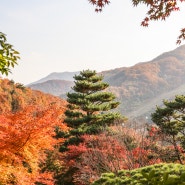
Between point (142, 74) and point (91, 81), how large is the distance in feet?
350

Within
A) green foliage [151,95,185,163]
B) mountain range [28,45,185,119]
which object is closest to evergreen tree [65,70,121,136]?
green foliage [151,95,185,163]

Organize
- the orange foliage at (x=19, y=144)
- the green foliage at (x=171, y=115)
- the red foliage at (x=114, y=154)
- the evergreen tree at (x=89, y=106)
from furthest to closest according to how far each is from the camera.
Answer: the green foliage at (x=171, y=115)
the evergreen tree at (x=89, y=106)
the red foliage at (x=114, y=154)
the orange foliage at (x=19, y=144)

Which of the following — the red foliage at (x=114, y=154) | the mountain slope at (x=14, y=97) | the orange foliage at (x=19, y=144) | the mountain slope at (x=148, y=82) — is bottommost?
the red foliage at (x=114, y=154)

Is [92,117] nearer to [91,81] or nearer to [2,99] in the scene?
[91,81]

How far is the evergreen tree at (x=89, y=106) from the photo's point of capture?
60.5 feet

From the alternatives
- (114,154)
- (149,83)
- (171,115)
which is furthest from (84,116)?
(149,83)

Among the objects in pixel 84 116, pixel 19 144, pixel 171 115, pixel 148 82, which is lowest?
pixel 19 144

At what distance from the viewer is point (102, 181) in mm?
10398

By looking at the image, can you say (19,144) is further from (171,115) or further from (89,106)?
(171,115)

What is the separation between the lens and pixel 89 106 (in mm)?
18781

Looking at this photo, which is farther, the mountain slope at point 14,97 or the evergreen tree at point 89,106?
the mountain slope at point 14,97

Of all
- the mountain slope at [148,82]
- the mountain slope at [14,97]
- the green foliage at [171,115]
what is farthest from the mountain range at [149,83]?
the green foliage at [171,115]

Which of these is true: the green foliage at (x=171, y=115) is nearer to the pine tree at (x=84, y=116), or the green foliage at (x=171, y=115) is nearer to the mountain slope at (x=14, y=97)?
the pine tree at (x=84, y=116)

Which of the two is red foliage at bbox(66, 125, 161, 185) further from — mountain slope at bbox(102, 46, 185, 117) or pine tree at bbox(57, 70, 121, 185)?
mountain slope at bbox(102, 46, 185, 117)
